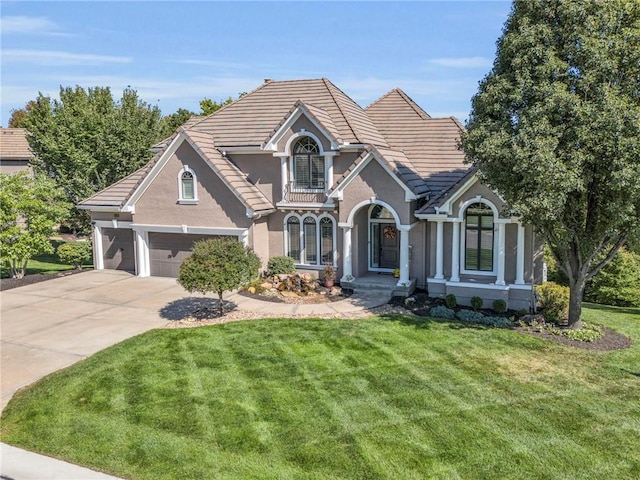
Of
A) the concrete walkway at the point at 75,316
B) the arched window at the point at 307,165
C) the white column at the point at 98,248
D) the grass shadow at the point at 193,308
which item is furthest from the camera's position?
the white column at the point at 98,248

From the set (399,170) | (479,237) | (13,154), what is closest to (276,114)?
(399,170)

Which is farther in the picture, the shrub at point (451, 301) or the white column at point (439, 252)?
the white column at point (439, 252)

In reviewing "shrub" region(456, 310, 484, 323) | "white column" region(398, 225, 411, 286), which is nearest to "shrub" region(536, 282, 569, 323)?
"shrub" region(456, 310, 484, 323)

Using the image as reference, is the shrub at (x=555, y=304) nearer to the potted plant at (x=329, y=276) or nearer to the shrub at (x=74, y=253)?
the potted plant at (x=329, y=276)

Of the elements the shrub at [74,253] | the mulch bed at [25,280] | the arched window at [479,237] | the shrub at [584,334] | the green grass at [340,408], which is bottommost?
the green grass at [340,408]

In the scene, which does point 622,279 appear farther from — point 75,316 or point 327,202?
point 75,316

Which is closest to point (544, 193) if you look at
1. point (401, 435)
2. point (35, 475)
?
point (401, 435)

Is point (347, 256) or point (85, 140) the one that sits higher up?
point (85, 140)

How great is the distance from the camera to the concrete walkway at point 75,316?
945 centimetres

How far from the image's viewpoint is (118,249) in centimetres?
2523

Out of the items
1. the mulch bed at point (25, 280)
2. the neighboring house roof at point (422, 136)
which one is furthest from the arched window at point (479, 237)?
the mulch bed at point (25, 280)

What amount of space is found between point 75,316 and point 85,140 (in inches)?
564

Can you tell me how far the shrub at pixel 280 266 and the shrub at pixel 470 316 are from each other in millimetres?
7504

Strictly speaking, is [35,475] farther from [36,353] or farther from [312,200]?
[312,200]
